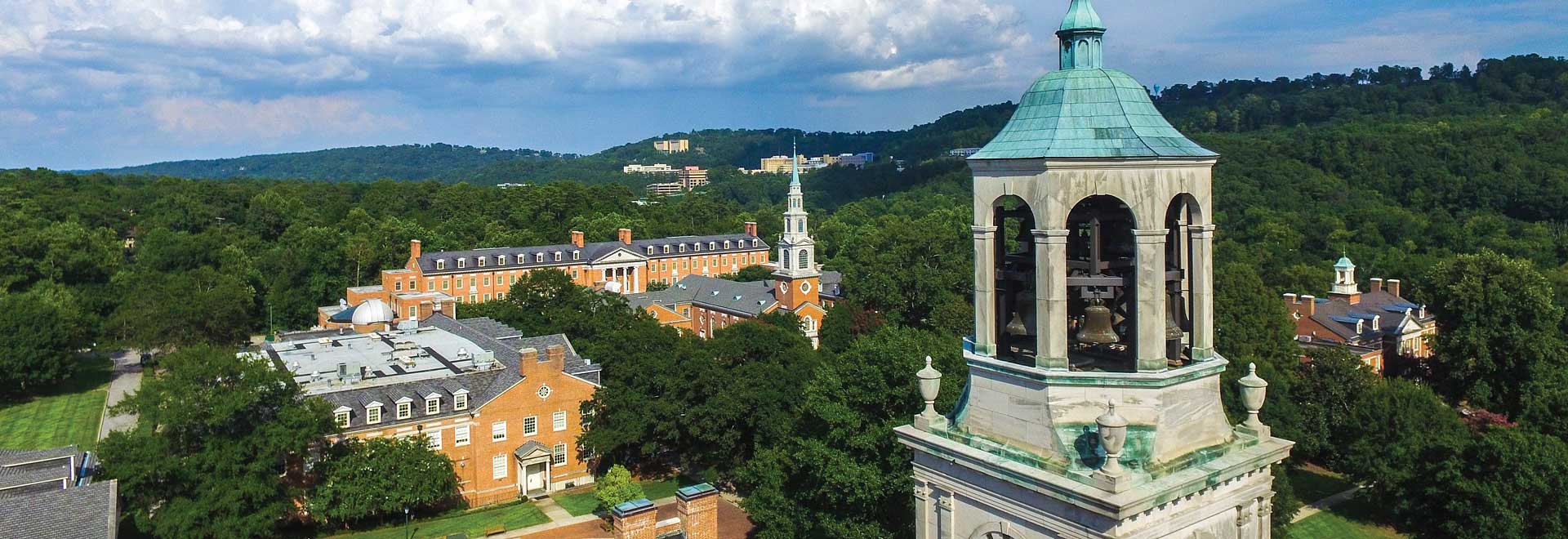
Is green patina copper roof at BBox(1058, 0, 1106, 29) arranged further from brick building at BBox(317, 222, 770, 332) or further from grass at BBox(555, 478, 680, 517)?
brick building at BBox(317, 222, 770, 332)

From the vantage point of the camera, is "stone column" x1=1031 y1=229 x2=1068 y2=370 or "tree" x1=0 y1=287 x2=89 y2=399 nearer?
"stone column" x1=1031 y1=229 x2=1068 y2=370

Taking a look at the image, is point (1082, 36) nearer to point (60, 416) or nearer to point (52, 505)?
point (52, 505)

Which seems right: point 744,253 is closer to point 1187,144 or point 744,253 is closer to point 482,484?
point 482,484

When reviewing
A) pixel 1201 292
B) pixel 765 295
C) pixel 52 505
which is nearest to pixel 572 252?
pixel 765 295

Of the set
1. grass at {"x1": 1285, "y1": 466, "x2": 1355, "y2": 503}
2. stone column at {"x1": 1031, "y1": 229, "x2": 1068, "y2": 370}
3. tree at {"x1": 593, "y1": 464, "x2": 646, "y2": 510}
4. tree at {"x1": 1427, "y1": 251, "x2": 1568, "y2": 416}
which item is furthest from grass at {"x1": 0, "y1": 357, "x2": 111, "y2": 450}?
tree at {"x1": 1427, "y1": 251, "x2": 1568, "y2": 416}

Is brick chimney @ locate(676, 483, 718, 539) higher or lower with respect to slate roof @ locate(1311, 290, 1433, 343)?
lower

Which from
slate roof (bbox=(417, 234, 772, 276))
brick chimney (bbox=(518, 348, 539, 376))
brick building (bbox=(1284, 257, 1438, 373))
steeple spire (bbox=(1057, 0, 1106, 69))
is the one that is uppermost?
steeple spire (bbox=(1057, 0, 1106, 69))

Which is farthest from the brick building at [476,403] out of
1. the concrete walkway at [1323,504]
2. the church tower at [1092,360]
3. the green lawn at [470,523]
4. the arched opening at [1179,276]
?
the arched opening at [1179,276]
